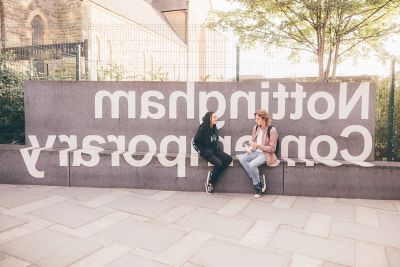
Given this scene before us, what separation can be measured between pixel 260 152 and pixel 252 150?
144 mm

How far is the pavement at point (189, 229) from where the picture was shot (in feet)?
12.3

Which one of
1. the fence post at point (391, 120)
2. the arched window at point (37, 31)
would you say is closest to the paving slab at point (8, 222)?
the fence post at point (391, 120)

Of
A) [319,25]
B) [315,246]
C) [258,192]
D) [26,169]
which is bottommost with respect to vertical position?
[315,246]

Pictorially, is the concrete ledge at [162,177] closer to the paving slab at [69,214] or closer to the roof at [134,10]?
the paving slab at [69,214]

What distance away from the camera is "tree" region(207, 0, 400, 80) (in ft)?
31.8

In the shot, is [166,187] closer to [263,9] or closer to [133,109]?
[133,109]

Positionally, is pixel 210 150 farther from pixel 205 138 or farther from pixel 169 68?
pixel 169 68

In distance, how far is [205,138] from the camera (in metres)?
6.29

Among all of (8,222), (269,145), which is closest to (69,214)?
(8,222)

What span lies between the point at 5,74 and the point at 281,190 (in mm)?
6559

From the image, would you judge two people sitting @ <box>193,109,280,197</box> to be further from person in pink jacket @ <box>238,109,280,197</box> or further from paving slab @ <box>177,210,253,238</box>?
paving slab @ <box>177,210,253,238</box>

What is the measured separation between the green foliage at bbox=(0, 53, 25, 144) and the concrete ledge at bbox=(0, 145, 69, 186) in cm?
127

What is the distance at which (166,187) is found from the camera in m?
6.58

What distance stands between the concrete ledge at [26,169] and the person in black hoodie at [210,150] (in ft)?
8.60
